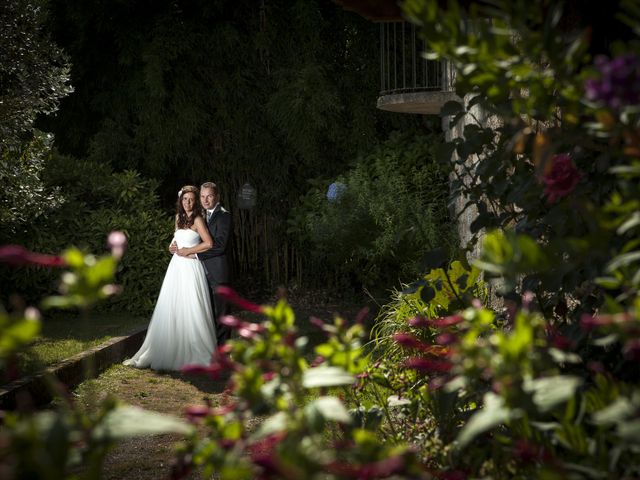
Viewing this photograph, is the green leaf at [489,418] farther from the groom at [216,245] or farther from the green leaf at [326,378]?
the groom at [216,245]

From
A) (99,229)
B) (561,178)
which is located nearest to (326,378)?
(561,178)

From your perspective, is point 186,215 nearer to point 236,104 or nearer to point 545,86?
point 236,104

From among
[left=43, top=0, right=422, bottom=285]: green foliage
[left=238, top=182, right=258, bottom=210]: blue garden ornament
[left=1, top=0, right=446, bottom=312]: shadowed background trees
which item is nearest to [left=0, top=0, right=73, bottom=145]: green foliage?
[left=1, top=0, right=446, bottom=312]: shadowed background trees

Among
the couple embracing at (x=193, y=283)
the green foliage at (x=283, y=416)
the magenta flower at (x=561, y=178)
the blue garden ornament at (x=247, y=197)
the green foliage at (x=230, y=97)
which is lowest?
the couple embracing at (x=193, y=283)

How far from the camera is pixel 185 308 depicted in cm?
914

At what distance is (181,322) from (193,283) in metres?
0.42

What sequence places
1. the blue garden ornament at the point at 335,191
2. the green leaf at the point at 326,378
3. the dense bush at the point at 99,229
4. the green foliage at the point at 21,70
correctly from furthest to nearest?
the blue garden ornament at the point at 335,191, the dense bush at the point at 99,229, the green foliage at the point at 21,70, the green leaf at the point at 326,378

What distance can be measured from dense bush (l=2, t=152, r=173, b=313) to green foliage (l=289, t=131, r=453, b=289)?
222 cm

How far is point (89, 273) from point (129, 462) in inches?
162

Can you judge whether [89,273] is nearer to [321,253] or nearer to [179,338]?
[179,338]

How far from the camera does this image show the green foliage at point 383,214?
452 inches

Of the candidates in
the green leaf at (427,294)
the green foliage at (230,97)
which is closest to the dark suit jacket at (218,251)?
the green foliage at (230,97)

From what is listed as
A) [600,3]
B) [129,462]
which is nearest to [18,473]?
[600,3]

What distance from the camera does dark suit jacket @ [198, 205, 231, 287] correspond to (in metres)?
9.20
